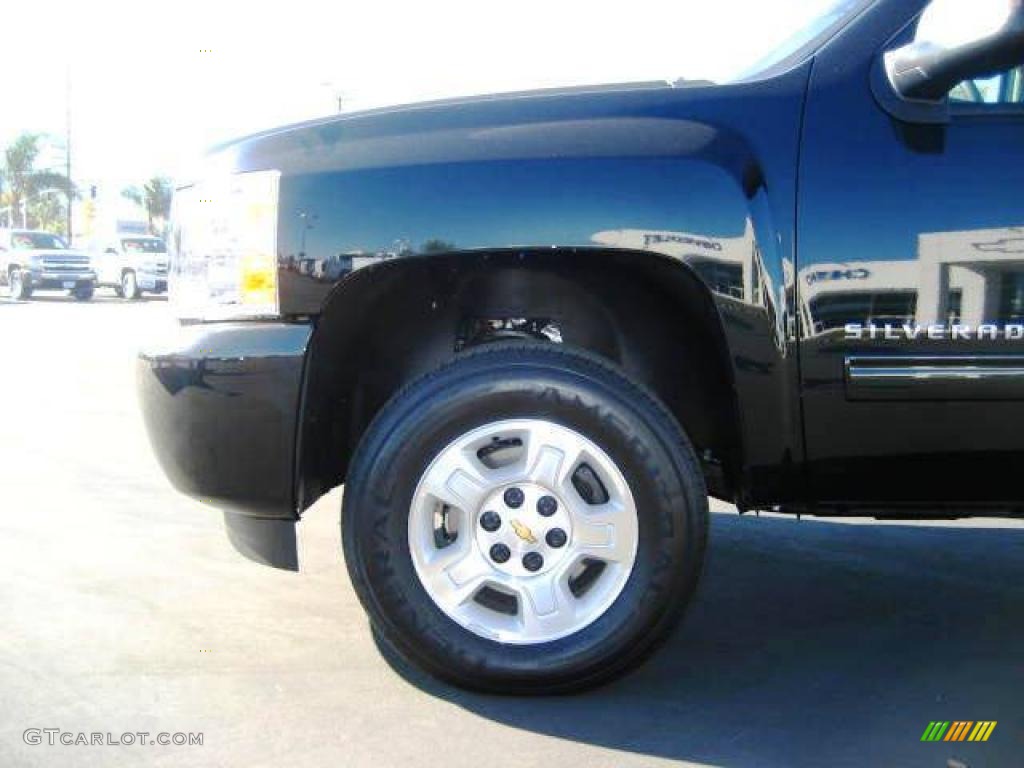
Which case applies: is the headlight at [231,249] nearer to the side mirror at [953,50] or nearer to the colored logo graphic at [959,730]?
the side mirror at [953,50]

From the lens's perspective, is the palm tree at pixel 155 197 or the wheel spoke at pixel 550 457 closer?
the wheel spoke at pixel 550 457

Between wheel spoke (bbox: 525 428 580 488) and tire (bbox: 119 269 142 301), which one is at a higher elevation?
wheel spoke (bbox: 525 428 580 488)

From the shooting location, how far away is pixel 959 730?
2.99 meters

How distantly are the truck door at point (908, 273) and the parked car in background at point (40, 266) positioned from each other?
29.2m

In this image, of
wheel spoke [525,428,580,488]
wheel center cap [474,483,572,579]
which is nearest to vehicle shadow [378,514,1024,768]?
wheel center cap [474,483,572,579]

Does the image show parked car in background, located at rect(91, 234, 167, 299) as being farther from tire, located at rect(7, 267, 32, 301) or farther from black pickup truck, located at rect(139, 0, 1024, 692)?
black pickup truck, located at rect(139, 0, 1024, 692)

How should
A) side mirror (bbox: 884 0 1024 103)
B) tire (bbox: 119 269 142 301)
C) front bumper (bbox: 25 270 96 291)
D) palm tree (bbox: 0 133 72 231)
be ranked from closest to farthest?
side mirror (bbox: 884 0 1024 103) → front bumper (bbox: 25 270 96 291) → tire (bbox: 119 269 142 301) → palm tree (bbox: 0 133 72 231)

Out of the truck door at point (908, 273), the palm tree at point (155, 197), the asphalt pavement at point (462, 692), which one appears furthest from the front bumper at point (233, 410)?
the palm tree at point (155, 197)

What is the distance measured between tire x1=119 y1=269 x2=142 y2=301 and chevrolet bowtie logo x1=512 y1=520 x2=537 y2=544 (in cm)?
2975

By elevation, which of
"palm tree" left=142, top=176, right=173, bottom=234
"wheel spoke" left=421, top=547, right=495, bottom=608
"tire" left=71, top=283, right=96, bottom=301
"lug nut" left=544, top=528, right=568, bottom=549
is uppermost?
"palm tree" left=142, top=176, right=173, bottom=234

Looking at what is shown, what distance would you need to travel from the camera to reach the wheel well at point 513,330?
3.20 metres

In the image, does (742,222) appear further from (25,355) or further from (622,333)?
(25,355)

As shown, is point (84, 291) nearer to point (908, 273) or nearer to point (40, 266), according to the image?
point (40, 266)

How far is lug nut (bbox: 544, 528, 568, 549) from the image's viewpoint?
3.10m
